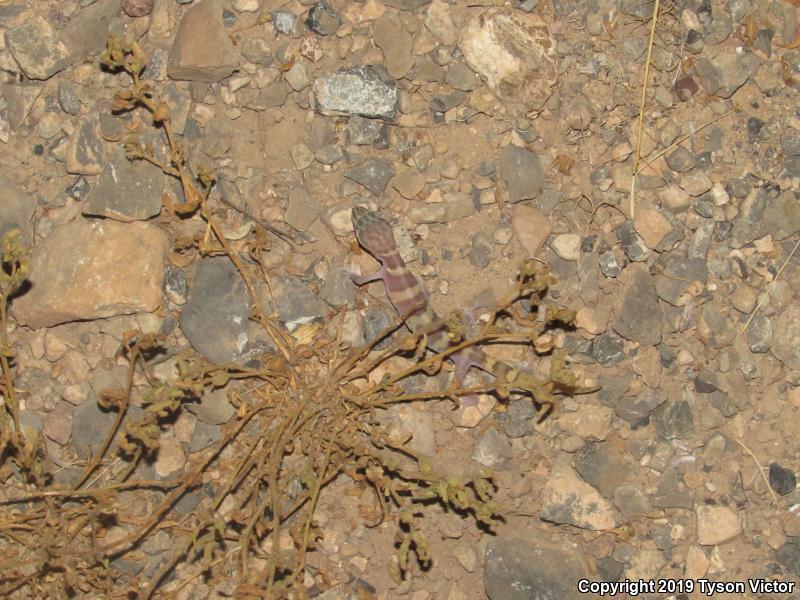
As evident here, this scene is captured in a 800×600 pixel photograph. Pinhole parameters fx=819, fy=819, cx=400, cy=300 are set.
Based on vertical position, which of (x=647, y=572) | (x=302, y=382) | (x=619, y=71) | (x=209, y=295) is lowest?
(x=647, y=572)

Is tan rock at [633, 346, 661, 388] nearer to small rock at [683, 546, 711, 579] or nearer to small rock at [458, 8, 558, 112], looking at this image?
small rock at [683, 546, 711, 579]

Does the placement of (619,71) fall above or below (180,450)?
above

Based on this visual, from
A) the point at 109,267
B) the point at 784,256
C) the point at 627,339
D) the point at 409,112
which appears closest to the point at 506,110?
the point at 409,112

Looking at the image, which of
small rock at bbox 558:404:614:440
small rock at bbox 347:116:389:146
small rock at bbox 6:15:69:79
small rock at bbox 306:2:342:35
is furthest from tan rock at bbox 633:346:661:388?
small rock at bbox 6:15:69:79

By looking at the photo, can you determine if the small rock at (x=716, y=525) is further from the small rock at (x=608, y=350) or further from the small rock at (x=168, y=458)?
the small rock at (x=168, y=458)

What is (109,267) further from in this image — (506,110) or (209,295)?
(506,110)
